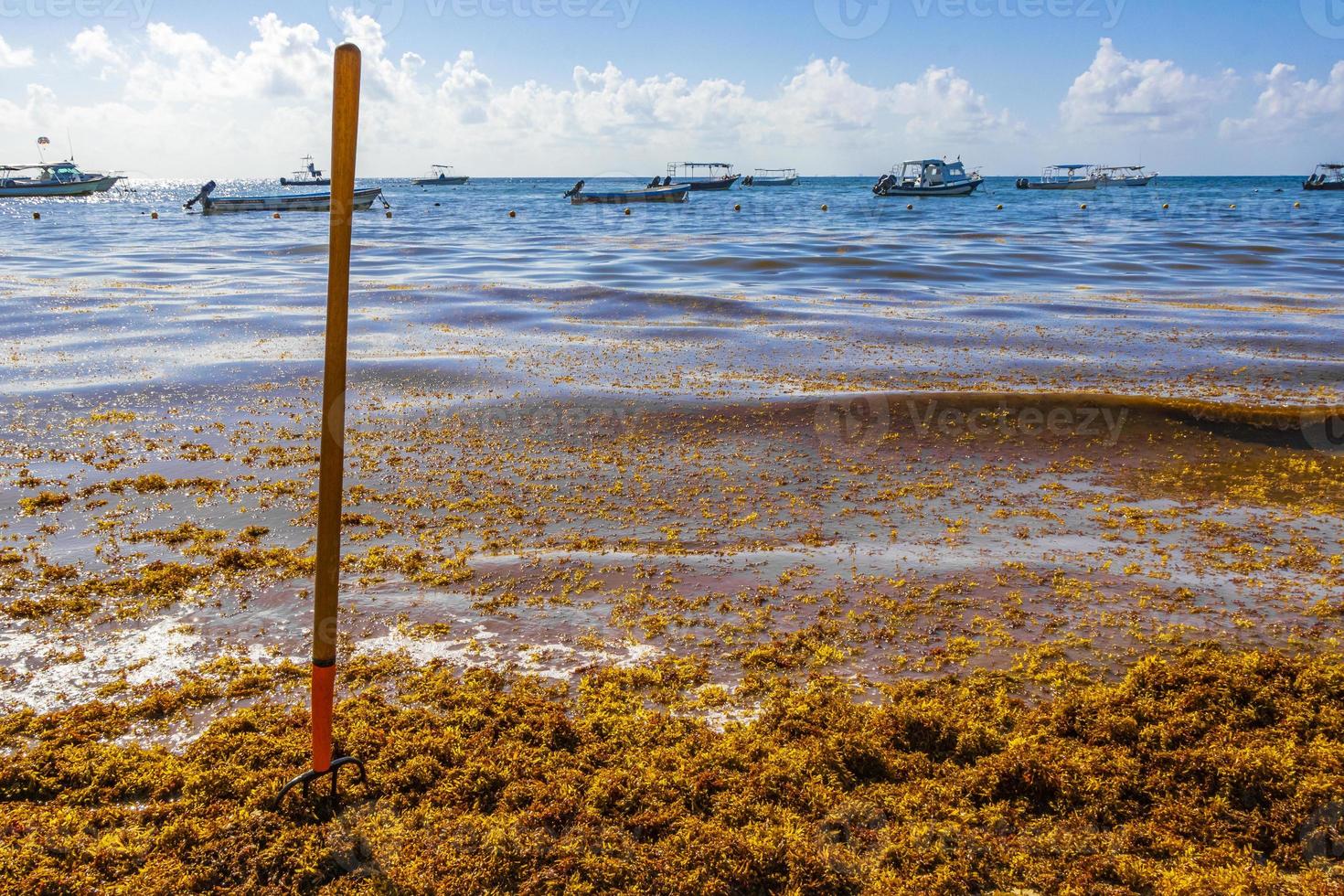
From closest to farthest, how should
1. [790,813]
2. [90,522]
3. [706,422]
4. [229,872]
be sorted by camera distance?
[229,872] < [790,813] < [90,522] < [706,422]

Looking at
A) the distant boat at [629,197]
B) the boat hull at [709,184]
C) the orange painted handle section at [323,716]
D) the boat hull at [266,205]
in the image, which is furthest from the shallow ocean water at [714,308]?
the boat hull at [709,184]

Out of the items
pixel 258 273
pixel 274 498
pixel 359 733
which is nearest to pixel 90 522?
pixel 274 498

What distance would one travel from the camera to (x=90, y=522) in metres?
6.54

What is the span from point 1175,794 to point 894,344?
1114 cm

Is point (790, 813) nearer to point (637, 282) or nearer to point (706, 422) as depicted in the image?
point (706, 422)

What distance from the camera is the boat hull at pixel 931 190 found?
268ft

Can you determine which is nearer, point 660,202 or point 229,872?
point 229,872

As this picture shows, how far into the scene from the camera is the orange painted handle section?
331 centimetres

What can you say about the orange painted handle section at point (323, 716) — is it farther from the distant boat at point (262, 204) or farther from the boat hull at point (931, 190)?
the boat hull at point (931, 190)

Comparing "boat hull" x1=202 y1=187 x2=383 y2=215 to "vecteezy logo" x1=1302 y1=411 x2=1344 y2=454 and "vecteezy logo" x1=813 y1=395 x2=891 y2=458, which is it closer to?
"vecteezy logo" x1=813 y1=395 x2=891 y2=458

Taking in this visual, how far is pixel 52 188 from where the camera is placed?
264 ft
